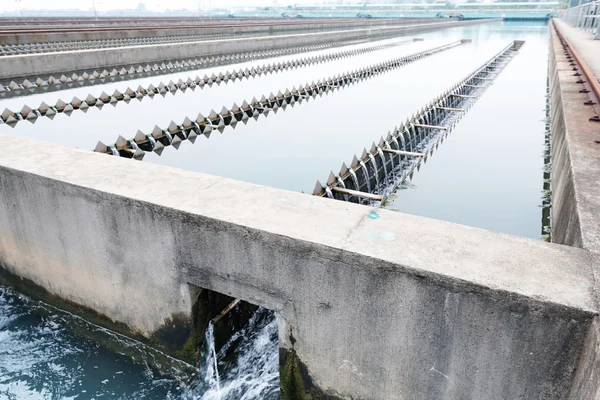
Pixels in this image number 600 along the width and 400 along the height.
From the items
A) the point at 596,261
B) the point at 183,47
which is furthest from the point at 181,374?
the point at 183,47

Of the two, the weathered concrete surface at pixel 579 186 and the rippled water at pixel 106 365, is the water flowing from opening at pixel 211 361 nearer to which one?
the rippled water at pixel 106 365

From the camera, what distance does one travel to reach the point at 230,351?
17.5 ft

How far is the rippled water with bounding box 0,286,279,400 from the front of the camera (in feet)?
16.3

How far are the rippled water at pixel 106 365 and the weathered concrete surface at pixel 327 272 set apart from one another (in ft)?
1.52

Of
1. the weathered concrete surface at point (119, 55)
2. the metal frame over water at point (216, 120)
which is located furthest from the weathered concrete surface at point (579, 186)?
the weathered concrete surface at point (119, 55)

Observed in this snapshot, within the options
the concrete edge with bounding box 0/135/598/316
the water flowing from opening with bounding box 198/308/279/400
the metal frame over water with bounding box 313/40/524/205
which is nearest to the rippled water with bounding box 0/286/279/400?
the water flowing from opening with bounding box 198/308/279/400

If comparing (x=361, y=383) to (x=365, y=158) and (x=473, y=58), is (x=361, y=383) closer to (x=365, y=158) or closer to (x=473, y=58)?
(x=365, y=158)

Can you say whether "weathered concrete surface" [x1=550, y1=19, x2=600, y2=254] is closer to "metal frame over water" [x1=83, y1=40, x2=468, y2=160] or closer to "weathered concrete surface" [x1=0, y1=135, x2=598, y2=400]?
"weathered concrete surface" [x1=0, y1=135, x2=598, y2=400]

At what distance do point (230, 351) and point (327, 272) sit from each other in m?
2.32

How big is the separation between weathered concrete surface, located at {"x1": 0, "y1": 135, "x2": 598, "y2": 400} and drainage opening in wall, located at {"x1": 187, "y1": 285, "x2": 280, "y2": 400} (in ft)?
1.38

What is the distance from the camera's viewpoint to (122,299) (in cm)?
500

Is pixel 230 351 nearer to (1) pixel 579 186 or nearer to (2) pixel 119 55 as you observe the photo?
Answer: (1) pixel 579 186

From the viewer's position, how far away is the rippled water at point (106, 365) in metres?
4.98

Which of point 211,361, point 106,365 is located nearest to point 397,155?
point 211,361
